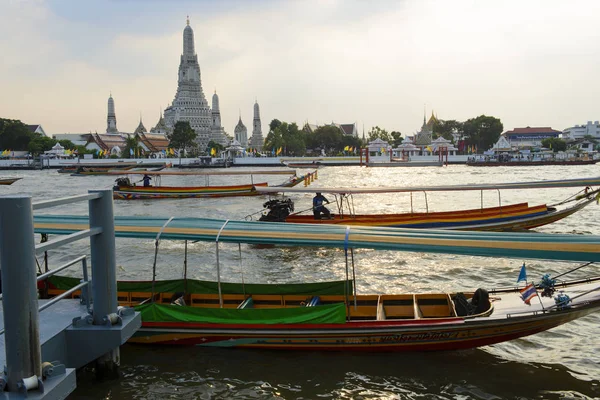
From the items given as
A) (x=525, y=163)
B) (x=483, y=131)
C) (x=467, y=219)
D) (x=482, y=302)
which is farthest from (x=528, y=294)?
(x=483, y=131)

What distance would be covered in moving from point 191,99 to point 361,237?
361 feet

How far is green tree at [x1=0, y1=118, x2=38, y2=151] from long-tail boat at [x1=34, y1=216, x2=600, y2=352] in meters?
91.3

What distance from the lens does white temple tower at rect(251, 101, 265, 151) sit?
413ft

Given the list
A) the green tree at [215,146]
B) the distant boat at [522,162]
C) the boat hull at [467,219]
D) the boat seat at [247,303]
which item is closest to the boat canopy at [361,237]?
the boat seat at [247,303]

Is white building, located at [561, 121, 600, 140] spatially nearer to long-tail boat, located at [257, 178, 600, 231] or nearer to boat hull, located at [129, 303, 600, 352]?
long-tail boat, located at [257, 178, 600, 231]

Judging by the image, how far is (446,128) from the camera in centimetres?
9975

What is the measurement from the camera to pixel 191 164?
77375 mm

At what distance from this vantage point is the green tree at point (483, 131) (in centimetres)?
9100

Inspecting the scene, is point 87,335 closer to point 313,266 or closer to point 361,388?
point 361,388

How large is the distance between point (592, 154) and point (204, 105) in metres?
77.2

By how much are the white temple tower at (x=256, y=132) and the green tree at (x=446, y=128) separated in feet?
143

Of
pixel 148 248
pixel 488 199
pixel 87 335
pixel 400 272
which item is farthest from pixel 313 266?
pixel 488 199

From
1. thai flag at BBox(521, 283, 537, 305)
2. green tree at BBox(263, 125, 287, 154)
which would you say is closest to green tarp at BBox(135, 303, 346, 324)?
thai flag at BBox(521, 283, 537, 305)

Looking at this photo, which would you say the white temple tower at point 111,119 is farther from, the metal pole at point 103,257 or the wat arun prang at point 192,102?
the metal pole at point 103,257
